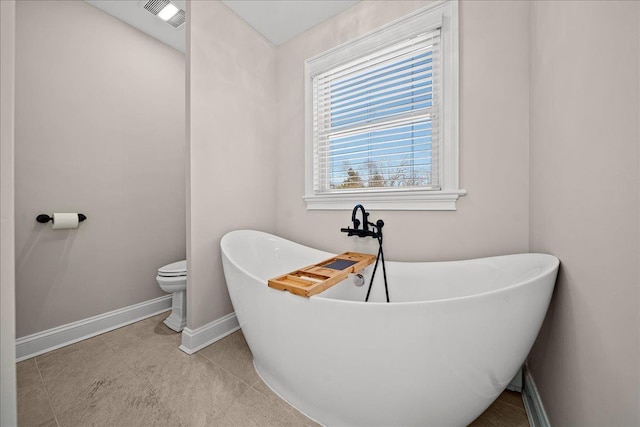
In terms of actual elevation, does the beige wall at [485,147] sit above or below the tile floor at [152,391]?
above

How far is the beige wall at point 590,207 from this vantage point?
0.59m

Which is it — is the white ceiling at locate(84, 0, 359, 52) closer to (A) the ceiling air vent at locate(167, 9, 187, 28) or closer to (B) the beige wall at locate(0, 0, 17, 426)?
(A) the ceiling air vent at locate(167, 9, 187, 28)

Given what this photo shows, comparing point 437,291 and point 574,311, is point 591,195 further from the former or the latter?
point 437,291

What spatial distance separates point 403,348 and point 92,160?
2484mm

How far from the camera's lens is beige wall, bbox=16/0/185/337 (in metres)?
1.62

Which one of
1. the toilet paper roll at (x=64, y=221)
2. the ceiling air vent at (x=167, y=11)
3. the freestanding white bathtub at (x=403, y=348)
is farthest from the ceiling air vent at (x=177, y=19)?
the freestanding white bathtub at (x=403, y=348)

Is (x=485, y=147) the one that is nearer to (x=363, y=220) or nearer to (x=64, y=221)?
(x=363, y=220)

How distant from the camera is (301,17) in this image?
78.2 inches

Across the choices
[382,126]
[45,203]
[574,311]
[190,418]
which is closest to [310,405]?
[190,418]

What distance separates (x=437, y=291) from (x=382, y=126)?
1179 millimetres

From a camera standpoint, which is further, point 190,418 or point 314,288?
point 190,418

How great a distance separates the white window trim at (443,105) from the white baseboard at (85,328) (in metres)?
1.81

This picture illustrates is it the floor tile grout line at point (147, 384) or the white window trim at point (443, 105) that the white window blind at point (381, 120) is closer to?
the white window trim at point (443, 105)

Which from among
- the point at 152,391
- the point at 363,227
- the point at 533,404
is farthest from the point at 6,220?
the point at 533,404
